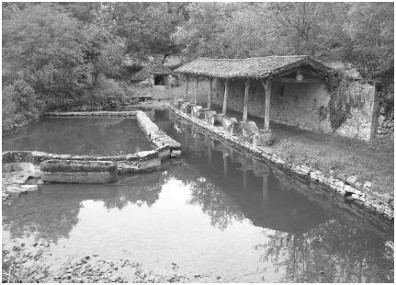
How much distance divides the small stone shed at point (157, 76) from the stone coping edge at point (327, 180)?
19414 millimetres

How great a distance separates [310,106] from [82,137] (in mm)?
11606

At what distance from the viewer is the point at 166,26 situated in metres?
41.9

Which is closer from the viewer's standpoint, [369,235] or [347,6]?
[369,235]

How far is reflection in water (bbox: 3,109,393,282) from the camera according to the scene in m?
7.57

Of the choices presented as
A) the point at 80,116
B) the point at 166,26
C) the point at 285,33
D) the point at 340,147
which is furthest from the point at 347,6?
the point at 166,26

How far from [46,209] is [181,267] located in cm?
485

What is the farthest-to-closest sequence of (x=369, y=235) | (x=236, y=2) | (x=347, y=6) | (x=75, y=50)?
(x=236, y=2) < (x=75, y=50) < (x=347, y=6) < (x=369, y=235)

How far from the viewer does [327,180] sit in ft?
38.1

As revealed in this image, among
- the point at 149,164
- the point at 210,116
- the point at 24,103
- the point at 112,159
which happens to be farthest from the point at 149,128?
the point at 24,103

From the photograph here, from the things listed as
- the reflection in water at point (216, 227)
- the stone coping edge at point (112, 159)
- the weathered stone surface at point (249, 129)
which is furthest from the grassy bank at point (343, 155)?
the stone coping edge at point (112, 159)

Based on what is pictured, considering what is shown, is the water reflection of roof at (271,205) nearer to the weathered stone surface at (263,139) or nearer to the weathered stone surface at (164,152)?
the weathered stone surface at (164,152)

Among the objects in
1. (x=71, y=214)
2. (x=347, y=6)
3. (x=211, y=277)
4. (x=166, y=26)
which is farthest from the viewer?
(x=166, y=26)

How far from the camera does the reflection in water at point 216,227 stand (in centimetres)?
757

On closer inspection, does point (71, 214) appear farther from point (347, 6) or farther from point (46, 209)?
point (347, 6)
